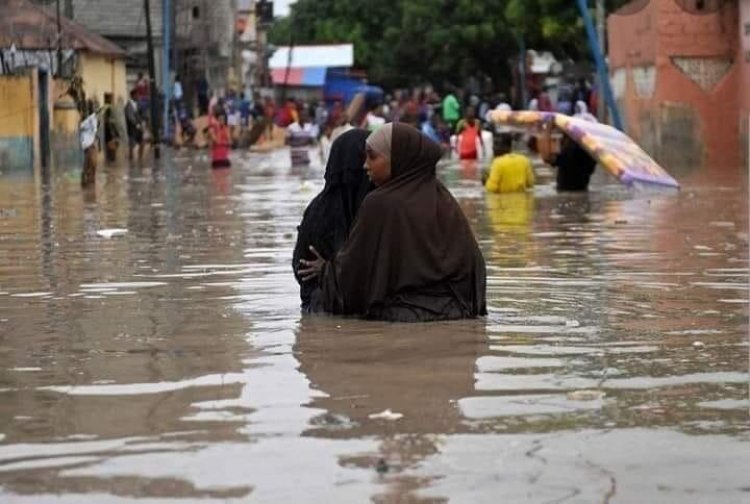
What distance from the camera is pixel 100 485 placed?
550 cm

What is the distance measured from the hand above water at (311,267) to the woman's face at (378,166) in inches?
26.4

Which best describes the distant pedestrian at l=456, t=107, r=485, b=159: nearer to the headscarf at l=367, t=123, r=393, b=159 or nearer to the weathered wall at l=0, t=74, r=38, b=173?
the weathered wall at l=0, t=74, r=38, b=173

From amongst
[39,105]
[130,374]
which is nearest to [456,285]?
[130,374]

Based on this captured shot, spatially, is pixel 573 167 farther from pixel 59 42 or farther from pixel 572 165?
pixel 59 42

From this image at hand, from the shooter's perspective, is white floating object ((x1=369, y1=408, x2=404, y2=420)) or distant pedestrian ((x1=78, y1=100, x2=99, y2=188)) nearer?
white floating object ((x1=369, y1=408, x2=404, y2=420))

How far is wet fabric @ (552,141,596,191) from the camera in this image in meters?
22.0

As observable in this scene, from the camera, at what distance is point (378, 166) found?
8.87 metres

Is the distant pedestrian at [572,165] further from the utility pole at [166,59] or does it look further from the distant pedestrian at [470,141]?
the utility pole at [166,59]

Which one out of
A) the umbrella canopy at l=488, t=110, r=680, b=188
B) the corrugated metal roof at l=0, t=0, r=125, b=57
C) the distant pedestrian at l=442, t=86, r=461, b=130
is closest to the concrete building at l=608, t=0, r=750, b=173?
the umbrella canopy at l=488, t=110, r=680, b=188

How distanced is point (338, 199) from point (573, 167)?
42.8ft

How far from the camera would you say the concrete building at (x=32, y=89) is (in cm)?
3275

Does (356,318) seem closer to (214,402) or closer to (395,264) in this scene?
(395,264)

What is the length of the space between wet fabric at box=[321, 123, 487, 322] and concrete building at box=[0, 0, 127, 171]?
2405cm

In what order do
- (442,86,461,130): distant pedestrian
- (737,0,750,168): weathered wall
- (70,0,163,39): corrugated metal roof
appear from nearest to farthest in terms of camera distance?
(737,0,750,168): weathered wall → (442,86,461,130): distant pedestrian → (70,0,163,39): corrugated metal roof
